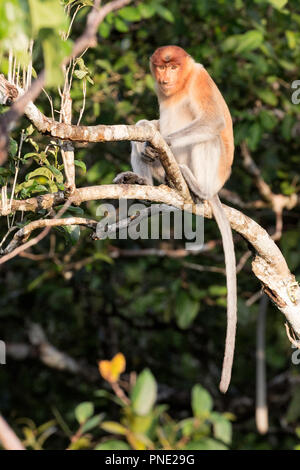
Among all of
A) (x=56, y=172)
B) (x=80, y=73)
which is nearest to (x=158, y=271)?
(x=56, y=172)

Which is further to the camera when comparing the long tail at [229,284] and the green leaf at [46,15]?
the long tail at [229,284]

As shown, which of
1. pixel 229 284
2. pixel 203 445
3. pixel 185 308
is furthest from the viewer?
pixel 185 308

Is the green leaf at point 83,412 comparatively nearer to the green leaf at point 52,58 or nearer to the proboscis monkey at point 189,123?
the proboscis monkey at point 189,123

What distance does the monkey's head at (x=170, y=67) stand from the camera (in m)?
4.68

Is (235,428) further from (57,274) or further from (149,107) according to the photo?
(149,107)

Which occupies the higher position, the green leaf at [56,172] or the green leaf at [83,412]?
the green leaf at [56,172]

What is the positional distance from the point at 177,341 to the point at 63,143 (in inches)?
233

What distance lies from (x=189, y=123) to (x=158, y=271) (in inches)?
120

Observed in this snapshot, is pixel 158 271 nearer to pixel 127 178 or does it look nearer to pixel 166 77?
pixel 166 77

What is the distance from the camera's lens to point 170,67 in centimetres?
473

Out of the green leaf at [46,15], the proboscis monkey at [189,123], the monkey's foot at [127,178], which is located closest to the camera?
the green leaf at [46,15]

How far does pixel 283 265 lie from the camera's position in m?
3.65

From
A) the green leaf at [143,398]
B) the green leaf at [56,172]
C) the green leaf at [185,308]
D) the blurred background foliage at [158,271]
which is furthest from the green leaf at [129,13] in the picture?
the green leaf at [143,398]
